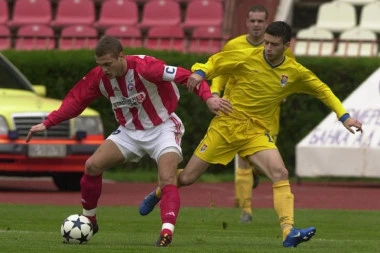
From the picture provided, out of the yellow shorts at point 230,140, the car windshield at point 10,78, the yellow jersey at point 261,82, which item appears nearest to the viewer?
the yellow jersey at point 261,82

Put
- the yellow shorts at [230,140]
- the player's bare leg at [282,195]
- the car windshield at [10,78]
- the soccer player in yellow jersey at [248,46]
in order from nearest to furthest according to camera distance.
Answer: the player's bare leg at [282,195], the yellow shorts at [230,140], the soccer player in yellow jersey at [248,46], the car windshield at [10,78]

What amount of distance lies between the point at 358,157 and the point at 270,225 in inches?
252

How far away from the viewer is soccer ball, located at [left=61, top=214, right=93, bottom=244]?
1288 centimetres

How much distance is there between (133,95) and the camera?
519 inches

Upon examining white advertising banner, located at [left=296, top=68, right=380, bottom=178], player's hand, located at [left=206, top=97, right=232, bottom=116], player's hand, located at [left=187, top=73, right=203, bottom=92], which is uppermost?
player's hand, located at [left=187, top=73, right=203, bottom=92]

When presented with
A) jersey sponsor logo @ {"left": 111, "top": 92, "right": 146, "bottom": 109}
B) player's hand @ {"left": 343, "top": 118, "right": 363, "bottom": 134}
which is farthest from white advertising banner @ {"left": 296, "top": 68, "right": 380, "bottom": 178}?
jersey sponsor logo @ {"left": 111, "top": 92, "right": 146, "bottom": 109}

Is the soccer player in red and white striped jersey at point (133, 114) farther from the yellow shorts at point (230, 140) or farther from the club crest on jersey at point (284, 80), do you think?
the club crest on jersey at point (284, 80)

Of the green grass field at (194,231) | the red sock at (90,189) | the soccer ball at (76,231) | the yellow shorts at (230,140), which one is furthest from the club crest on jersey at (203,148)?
the soccer ball at (76,231)

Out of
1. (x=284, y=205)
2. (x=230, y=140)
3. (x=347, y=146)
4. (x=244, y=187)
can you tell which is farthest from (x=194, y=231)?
(x=347, y=146)

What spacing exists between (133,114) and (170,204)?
1071mm

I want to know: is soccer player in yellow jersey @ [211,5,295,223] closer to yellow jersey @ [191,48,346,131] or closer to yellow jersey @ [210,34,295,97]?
yellow jersey @ [210,34,295,97]

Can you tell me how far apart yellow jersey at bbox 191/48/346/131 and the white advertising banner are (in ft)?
28.3

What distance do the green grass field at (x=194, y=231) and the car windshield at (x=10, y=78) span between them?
3598mm

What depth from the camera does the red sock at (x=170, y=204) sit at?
494 inches
